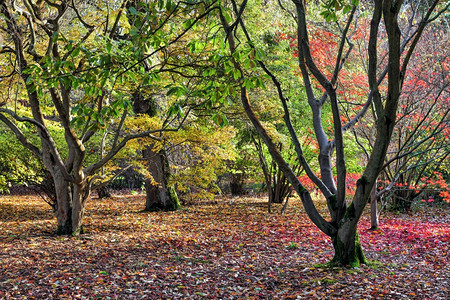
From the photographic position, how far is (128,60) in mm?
3160

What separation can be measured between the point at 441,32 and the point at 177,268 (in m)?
7.66

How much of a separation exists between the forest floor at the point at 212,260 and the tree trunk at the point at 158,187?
1.45 metres

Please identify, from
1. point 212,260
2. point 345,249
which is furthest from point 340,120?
point 212,260

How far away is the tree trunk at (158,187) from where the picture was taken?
1105 centimetres

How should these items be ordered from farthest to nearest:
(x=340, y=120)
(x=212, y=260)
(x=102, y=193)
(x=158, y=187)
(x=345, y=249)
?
(x=102, y=193)
(x=158, y=187)
(x=212, y=260)
(x=345, y=249)
(x=340, y=120)

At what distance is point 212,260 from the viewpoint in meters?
5.67

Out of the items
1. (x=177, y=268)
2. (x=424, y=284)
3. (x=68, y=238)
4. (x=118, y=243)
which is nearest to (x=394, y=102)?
(x=424, y=284)

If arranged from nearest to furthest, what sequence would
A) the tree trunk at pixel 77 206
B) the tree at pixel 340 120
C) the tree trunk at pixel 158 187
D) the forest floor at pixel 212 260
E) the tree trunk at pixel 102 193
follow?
the tree at pixel 340 120, the forest floor at pixel 212 260, the tree trunk at pixel 77 206, the tree trunk at pixel 158 187, the tree trunk at pixel 102 193

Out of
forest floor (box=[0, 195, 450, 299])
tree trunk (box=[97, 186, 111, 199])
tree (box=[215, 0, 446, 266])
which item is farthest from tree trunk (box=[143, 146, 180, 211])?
tree (box=[215, 0, 446, 266])

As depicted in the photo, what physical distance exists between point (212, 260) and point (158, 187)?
5667mm

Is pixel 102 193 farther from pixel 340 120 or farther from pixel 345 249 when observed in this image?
pixel 340 120

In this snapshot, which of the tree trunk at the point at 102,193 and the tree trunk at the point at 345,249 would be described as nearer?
the tree trunk at the point at 345,249

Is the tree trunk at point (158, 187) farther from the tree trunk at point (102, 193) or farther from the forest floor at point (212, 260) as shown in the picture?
the tree trunk at point (102, 193)

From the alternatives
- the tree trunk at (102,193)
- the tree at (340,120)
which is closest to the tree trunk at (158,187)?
the tree trunk at (102,193)
